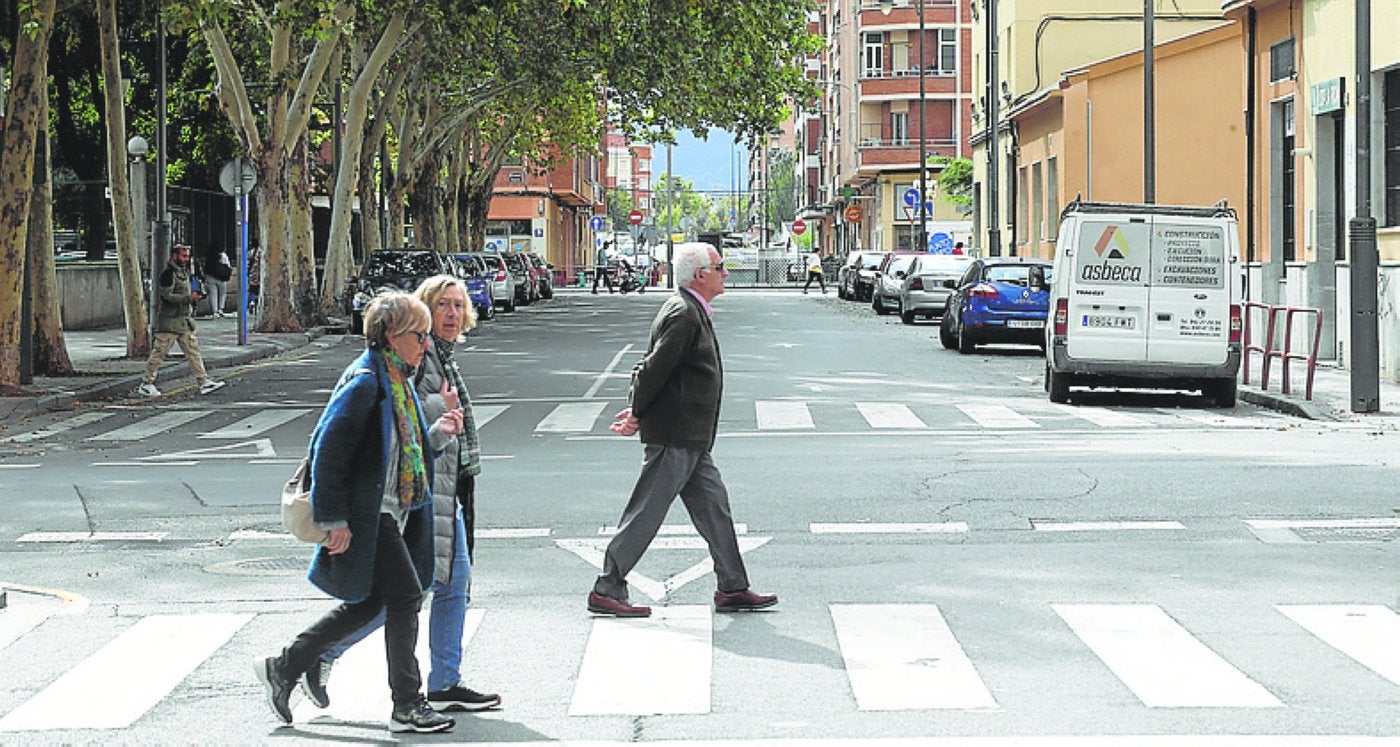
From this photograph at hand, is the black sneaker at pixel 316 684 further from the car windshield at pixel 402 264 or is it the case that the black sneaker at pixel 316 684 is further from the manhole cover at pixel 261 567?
the car windshield at pixel 402 264

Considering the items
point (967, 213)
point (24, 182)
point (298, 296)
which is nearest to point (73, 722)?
point (24, 182)

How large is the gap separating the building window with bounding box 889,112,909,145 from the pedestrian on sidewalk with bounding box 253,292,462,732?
86.6 metres

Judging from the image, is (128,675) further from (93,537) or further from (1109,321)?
(1109,321)

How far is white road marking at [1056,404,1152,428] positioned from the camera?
19266 millimetres

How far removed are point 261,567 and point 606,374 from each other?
15979 mm

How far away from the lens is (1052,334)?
21.7 m

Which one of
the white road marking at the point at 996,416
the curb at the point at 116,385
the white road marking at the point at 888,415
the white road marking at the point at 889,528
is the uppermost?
the curb at the point at 116,385

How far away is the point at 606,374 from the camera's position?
2716 cm

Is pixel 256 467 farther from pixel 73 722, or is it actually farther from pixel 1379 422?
pixel 1379 422

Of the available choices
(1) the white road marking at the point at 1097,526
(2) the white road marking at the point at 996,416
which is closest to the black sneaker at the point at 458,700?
(1) the white road marking at the point at 1097,526

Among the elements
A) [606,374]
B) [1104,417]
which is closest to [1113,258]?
[1104,417]

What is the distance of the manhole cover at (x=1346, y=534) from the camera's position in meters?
11.7

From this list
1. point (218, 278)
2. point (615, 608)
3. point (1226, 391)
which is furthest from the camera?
point (218, 278)

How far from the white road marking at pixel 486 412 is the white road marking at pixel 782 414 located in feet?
8.41
